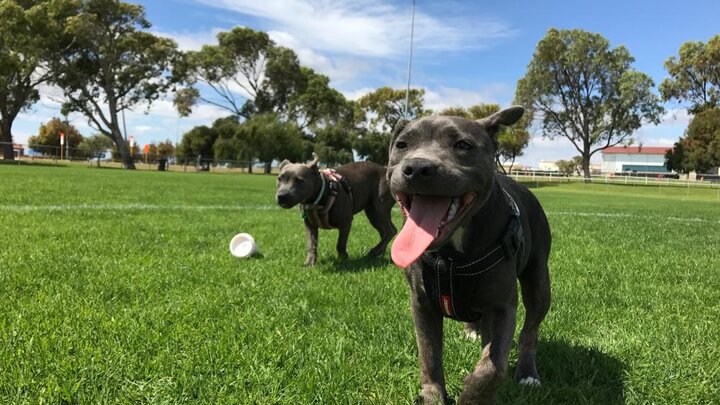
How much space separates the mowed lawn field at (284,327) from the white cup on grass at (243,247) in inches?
5.3

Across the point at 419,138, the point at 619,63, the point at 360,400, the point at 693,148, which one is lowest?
the point at 360,400

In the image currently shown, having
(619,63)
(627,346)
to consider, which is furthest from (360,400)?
(619,63)

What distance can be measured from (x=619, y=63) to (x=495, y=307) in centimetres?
6042

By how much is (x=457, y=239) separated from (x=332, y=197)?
462 centimetres

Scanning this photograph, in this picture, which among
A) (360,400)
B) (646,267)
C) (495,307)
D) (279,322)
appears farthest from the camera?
(646,267)

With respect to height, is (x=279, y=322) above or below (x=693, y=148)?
below

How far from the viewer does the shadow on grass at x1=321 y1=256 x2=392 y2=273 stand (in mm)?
6641

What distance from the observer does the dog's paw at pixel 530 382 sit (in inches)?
121

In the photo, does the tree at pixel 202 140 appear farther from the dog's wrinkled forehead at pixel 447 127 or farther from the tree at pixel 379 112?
the dog's wrinkled forehead at pixel 447 127

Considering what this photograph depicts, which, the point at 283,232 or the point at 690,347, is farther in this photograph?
Answer: the point at 283,232

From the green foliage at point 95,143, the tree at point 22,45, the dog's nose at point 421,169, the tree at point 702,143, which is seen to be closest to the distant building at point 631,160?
the tree at point 702,143

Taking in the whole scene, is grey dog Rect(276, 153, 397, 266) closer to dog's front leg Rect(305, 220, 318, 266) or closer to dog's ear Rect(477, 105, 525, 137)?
dog's front leg Rect(305, 220, 318, 266)

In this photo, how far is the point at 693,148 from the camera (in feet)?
187

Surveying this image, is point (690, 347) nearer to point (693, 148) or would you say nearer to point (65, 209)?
point (65, 209)
